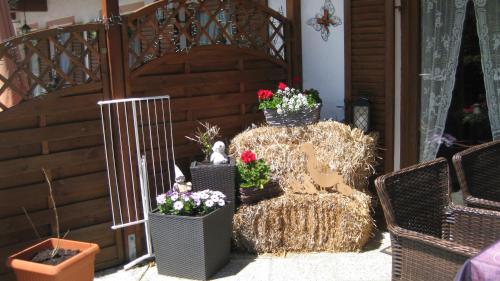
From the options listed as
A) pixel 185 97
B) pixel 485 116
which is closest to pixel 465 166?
pixel 485 116

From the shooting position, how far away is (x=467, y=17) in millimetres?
4258

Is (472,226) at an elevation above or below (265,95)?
below

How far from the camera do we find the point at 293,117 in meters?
4.73

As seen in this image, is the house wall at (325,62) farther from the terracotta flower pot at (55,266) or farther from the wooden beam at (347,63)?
the terracotta flower pot at (55,266)

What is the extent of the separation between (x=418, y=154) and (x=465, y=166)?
1467 millimetres

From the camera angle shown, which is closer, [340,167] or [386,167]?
[340,167]

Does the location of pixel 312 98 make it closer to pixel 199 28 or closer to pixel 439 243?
pixel 199 28

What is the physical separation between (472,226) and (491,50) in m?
1.77

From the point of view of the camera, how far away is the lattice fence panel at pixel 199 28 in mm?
4344

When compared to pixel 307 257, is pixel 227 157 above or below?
above

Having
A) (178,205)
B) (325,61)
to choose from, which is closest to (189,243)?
(178,205)

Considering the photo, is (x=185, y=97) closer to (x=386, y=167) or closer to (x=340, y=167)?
(x=340, y=167)

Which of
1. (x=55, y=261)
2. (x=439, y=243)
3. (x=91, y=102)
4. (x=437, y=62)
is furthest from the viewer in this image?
(x=437, y=62)

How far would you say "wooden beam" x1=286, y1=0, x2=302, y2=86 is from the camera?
546 cm
